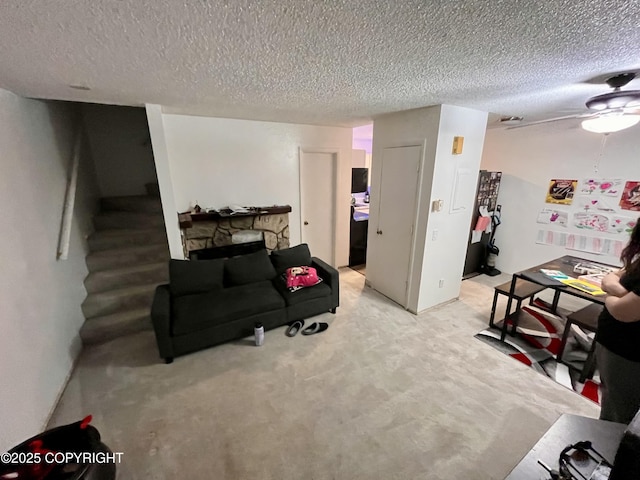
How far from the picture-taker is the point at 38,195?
210 cm

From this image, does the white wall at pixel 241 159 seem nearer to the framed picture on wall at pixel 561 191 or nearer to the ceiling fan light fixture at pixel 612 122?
the ceiling fan light fixture at pixel 612 122

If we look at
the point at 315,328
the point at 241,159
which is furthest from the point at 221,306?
the point at 241,159

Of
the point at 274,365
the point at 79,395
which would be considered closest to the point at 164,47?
the point at 274,365

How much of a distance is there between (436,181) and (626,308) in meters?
1.77

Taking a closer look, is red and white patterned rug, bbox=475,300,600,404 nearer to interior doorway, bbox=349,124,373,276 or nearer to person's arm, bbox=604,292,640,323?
person's arm, bbox=604,292,640,323

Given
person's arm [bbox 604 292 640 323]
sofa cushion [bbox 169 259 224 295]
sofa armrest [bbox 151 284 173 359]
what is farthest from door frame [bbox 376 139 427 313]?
sofa armrest [bbox 151 284 173 359]

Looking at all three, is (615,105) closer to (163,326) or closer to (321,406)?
(321,406)

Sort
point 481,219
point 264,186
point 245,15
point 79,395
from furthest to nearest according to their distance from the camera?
point 481,219 < point 264,186 < point 79,395 < point 245,15

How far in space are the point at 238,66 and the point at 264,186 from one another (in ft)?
7.22

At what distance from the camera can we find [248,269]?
9.86 ft

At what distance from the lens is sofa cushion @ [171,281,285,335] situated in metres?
2.35

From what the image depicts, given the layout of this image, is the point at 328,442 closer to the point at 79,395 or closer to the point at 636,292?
the point at 636,292

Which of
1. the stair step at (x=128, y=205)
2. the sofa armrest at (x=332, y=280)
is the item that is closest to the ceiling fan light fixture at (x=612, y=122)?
the sofa armrest at (x=332, y=280)

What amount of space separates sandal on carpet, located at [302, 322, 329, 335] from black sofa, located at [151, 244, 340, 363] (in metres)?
0.16
